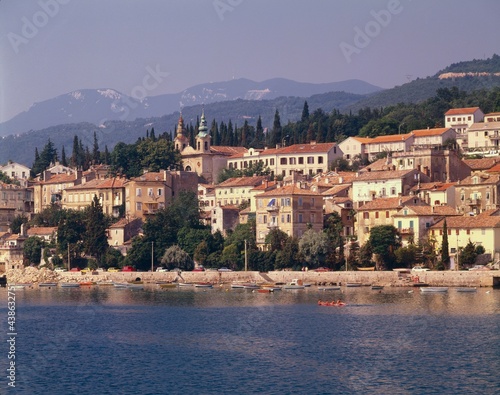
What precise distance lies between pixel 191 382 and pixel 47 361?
8051 millimetres

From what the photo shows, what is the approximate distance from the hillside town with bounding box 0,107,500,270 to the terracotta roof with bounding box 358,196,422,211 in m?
0.09

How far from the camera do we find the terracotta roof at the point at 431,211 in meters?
82.4

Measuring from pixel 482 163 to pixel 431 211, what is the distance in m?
16.5

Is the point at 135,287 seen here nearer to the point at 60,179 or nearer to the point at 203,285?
the point at 203,285

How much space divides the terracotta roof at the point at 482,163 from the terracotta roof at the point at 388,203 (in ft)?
42.6

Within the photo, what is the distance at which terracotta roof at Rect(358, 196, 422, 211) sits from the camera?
84.6 m

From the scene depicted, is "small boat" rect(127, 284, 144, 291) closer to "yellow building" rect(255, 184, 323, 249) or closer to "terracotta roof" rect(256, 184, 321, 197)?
"yellow building" rect(255, 184, 323, 249)

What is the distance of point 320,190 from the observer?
9650 centimetres

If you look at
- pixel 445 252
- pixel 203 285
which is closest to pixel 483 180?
pixel 445 252

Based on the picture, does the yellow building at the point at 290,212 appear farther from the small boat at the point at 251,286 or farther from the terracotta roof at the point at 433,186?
the small boat at the point at 251,286

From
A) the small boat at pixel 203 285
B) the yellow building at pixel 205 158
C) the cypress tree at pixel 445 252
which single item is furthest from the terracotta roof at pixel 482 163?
the yellow building at pixel 205 158

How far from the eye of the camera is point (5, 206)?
120m

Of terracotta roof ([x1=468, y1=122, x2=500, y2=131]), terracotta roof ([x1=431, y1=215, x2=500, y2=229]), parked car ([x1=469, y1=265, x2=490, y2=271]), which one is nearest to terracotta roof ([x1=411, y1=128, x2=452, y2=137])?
terracotta roof ([x1=468, y1=122, x2=500, y2=131])

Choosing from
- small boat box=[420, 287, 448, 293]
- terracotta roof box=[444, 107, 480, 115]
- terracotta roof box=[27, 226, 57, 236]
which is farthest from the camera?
terracotta roof box=[444, 107, 480, 115]
